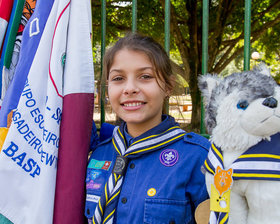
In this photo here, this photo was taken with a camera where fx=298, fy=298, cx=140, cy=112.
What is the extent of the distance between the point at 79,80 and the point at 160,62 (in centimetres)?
33

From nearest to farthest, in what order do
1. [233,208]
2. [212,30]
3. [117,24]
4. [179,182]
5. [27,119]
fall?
[233,208] → [179,182] → [27,119] → [212,30] → [117,24]

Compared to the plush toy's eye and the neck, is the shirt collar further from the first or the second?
the plush toy's eye

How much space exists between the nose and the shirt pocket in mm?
395

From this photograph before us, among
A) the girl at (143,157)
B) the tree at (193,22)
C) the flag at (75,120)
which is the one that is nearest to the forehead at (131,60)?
the girl at (143,157)

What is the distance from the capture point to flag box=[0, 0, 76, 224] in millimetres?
1114

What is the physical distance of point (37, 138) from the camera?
1.17 m

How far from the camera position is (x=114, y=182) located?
1.11 metres

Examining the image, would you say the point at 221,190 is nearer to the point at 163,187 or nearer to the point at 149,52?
the point at 163,187

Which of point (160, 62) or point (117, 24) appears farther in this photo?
point (117, 24)

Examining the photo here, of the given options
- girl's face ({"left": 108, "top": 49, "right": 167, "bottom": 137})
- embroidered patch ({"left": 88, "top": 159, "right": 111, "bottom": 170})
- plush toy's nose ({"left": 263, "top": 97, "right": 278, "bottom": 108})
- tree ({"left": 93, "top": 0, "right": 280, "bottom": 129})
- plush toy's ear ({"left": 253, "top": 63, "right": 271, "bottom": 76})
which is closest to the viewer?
plush toy's nose ({"left": 263, "top": 97, "right": 278, "bottom": 108})

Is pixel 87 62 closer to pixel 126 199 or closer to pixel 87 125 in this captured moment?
pixel 87 125

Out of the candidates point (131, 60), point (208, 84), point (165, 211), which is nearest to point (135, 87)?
point (131, 60)

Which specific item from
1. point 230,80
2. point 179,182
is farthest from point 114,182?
point 230,80

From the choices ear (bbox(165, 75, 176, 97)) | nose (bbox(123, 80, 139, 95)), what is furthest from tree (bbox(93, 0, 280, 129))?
nose (bbox(123, 80, 139, 95))
